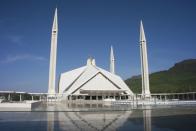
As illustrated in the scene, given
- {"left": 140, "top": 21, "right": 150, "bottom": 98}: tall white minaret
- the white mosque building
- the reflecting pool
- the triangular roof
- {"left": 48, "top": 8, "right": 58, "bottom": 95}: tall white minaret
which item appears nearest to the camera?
the reflecting pool

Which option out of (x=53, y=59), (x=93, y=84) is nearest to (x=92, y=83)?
(x=93, y=84)

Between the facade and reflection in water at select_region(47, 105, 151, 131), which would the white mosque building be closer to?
the facade

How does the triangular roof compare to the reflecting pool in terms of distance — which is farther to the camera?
the triangular roof

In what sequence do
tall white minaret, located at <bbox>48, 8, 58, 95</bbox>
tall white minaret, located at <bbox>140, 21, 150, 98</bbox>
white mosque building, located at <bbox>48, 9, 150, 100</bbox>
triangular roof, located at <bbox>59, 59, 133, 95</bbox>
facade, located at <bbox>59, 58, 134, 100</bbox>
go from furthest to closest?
triangular roof, located at <bbox>59, 59, 133, 95</bbox>, facade, located at <bbox>59, 58, 134, 100</bbox>, tall white minaret, located at <bbox>140, 21, 150, 98</bbox>, white mosque building, located at <bbox>48, 9, 150, 100</bbox>, tall white minaret, located at <bbox>48, 8, 58, 95</bbox>

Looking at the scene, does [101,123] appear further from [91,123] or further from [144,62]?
[144,62]

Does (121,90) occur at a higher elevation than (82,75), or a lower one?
lower

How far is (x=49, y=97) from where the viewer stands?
2909 cm

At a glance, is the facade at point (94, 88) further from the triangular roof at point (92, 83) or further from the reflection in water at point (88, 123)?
the reflection in water at point (88, 123)

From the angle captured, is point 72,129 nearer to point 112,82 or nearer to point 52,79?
point 52,79

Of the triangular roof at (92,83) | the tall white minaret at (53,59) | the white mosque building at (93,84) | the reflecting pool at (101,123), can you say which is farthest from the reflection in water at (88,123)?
the triangular roof at (92,83)

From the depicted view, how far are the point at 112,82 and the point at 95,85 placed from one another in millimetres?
2553

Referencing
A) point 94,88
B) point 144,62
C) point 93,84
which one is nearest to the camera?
point 144,62

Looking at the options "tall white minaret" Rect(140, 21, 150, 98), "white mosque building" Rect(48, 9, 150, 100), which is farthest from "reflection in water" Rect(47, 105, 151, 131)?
"tall white minaret" Rect(140, 21, 150, 98)

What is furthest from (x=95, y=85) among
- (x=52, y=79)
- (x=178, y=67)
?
(x=178, y=67)
